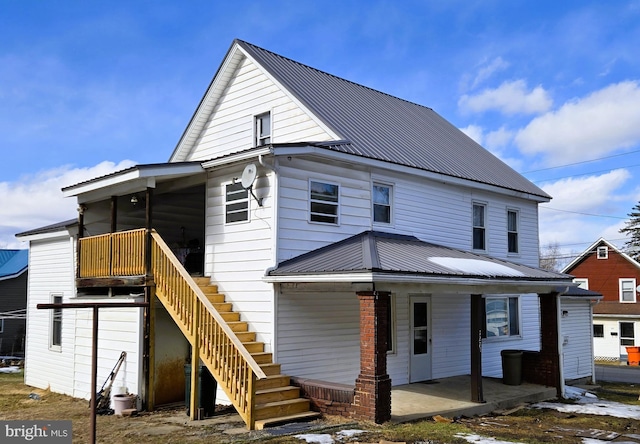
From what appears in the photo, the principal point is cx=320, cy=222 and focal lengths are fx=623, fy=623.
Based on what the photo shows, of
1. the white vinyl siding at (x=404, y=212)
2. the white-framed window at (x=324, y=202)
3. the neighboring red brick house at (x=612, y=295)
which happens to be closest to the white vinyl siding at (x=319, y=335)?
the white vinyl siding at (x=404, y=212)

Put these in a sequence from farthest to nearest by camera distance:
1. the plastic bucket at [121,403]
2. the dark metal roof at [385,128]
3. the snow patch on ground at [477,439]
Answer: the dark metal roof at [385,128] → the plastic bucket at [121,403] → the snow patch on ground at [477,439]

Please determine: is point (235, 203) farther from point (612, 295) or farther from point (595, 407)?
point (612, 295)

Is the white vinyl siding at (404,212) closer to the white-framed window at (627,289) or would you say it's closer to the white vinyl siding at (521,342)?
the white vinyl siding at (521,342)

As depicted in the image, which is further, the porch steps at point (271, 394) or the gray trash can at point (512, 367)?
the gray trash can at point (512, 367)

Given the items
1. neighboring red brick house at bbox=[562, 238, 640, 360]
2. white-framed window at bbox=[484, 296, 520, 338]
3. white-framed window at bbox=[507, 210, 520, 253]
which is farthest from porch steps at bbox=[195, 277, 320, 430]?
neighboring red brick house at bbox=[562, 238, 640, 360]

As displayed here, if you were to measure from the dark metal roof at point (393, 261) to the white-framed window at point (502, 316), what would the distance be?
309cm

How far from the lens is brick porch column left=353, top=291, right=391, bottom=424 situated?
11.0 metres

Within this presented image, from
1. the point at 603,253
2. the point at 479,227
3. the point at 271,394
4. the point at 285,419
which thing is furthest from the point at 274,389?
the point at 603,253

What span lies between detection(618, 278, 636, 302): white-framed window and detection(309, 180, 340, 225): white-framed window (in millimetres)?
30532

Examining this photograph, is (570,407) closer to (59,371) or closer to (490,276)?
(490,276)

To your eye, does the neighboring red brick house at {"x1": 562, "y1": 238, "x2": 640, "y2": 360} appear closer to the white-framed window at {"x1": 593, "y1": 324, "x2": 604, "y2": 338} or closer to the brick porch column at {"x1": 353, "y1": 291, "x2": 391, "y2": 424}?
the white-framed window at {"x1": 593, "y1": 324, "x2": 604, "y2": 338}

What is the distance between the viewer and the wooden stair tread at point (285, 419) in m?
10.9

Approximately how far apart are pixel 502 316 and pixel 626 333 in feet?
73.2

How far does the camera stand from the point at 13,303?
32.3 m
